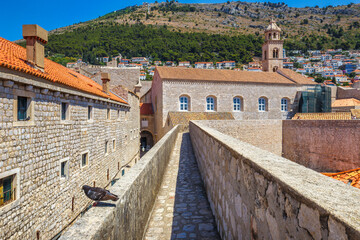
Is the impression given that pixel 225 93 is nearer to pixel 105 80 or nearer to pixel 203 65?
pixel 105 80

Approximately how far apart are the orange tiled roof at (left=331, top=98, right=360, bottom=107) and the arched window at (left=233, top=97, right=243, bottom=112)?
1581 centimetres

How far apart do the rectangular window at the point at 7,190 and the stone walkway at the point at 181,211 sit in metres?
4.09

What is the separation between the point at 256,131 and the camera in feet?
63.1

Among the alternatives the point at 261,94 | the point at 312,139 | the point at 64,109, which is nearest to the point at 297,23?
the point at 261,94

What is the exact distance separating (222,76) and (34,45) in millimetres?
22812

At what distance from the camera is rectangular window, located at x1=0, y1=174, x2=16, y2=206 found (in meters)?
5.82

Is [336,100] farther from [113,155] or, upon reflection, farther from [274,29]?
[113,155]

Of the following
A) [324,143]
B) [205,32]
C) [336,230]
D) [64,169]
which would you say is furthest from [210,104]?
[205,32]

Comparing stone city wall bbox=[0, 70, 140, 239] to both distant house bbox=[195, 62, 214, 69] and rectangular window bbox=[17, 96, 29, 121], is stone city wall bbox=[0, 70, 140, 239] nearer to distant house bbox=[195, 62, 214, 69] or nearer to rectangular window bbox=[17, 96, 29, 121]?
rectangular window bbox=[17, 96, 29, 121]

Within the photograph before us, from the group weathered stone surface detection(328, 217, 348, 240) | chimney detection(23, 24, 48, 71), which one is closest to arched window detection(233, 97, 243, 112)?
chimney detection(23, 24, 48, 71)

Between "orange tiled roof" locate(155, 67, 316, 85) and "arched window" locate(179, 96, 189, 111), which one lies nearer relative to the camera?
"arched window" locate(179, 96, 189, 111)

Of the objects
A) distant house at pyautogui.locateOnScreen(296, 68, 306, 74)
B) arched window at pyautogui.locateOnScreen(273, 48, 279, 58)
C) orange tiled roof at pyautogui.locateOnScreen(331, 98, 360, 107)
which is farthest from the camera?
distant house at pyautogui.locateOnScreen(296, 68, 306, 74)

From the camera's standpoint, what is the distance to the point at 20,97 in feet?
22.0

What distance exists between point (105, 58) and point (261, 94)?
85513 millimetres
